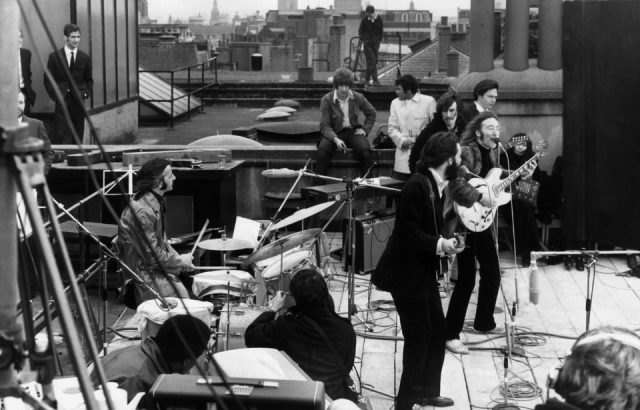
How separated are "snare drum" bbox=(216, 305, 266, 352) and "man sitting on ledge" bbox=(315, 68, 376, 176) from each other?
5153mm

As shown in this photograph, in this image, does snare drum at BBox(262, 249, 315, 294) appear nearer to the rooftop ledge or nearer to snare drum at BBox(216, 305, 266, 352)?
snare drum at BBox(216, 305, 266, 352)

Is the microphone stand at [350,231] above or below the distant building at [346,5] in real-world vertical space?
below

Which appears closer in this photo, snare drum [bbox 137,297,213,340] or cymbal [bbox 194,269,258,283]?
snare drum [bbox 137,297,213,340]

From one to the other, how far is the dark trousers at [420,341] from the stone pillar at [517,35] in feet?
22.3

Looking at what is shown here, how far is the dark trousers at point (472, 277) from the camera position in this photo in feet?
30.2

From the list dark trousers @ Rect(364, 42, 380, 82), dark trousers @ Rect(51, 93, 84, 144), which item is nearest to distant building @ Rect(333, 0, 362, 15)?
dark trousers @ Rect(364, 42, 380, 82)

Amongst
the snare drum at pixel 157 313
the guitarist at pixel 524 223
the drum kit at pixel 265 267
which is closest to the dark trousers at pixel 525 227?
the guitarist at pixel 524 223

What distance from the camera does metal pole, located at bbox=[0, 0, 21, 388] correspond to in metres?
3.04

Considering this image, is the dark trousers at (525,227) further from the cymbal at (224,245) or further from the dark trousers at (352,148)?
the cymbal at (224,245)

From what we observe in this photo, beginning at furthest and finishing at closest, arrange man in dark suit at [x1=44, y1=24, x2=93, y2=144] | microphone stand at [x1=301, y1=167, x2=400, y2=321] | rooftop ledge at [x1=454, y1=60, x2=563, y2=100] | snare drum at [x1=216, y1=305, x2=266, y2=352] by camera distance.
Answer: man in dark suit at [x1=44, y1=24, x2=93, y2=144] < rooftop ledge at [x1=454, y1=60, x2=563, y2=100] < microphone stand at [x1=301, y1=167, x2=400, y2=321] < snare drum at [x1=216, y1=305, x2=266, y2=352]

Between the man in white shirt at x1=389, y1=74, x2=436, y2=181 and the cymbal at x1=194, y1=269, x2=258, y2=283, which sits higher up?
the man in white shirt at x1=389, y1=74, x2=436, y2=181

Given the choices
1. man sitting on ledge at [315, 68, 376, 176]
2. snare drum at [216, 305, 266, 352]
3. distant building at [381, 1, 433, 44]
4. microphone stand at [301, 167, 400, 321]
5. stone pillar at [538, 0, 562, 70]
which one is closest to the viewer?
snare drum at [216, 305, 266, 352]

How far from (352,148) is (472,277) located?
4650mm

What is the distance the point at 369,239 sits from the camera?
36.8 ft
